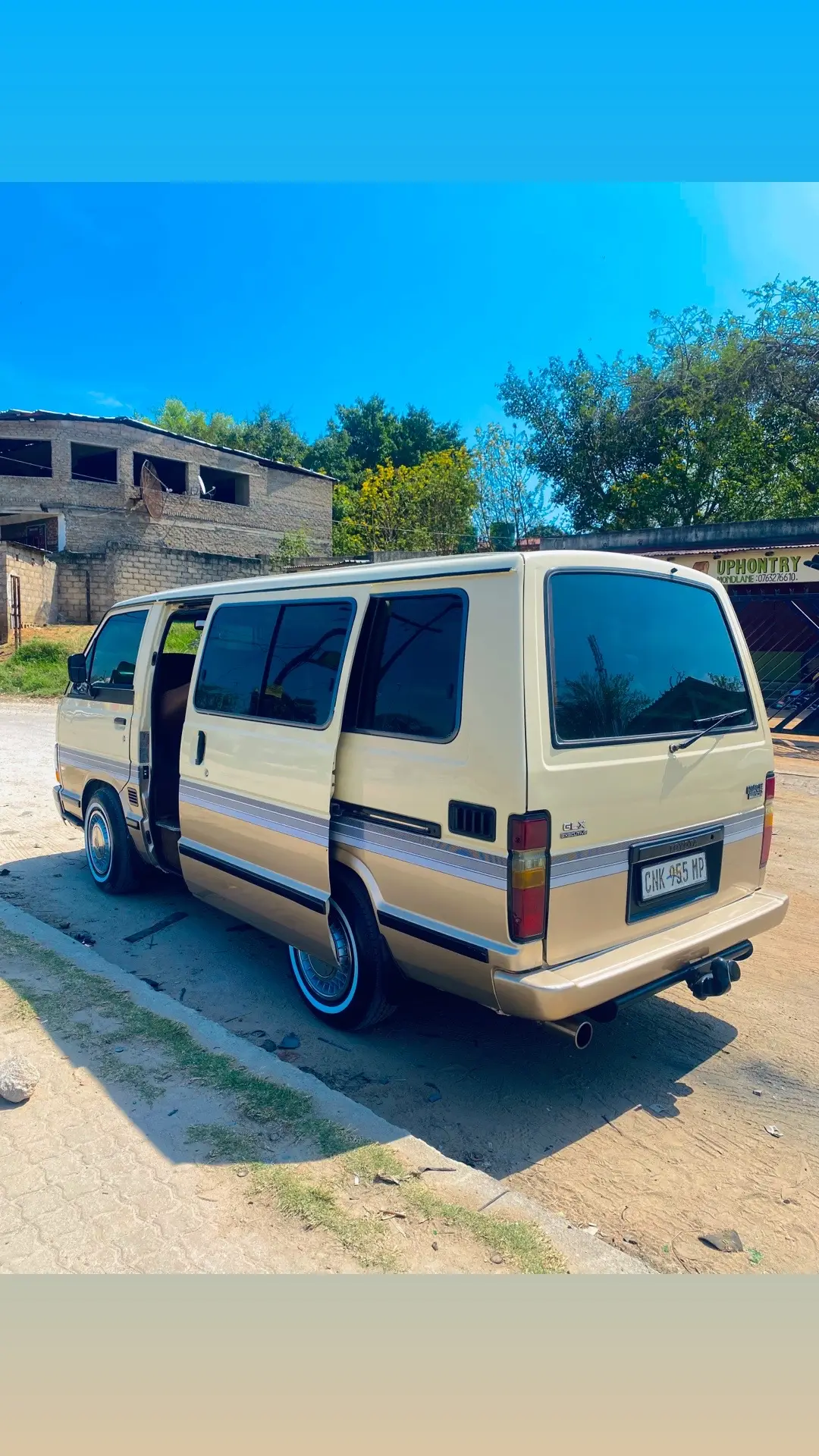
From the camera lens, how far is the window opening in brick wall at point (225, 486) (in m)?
34.7

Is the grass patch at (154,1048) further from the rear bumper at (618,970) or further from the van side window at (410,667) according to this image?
the van side window at (410,667)

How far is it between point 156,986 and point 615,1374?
3080mm

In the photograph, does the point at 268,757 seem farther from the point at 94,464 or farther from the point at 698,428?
the point at 94,464

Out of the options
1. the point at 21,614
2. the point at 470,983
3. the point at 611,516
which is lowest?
the point at 470,983

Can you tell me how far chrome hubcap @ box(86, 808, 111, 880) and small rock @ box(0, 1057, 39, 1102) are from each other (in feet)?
8.74

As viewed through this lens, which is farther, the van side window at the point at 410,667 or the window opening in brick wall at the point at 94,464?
the window opening in brick wall at the point at 94,464

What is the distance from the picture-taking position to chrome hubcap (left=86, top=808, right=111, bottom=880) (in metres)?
5.91

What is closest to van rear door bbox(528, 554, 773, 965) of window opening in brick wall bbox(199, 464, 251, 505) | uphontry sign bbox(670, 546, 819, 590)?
uphontry sign bbox(670, 546, 819, 590)

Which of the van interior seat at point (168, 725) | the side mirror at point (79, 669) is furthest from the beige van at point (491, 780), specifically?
the side mirror at point (79, 669)

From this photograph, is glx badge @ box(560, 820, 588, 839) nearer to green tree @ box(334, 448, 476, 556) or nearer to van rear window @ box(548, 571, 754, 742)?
van rear window @ box(548, 571, 754, 742)

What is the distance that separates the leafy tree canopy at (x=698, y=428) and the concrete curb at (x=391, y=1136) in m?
24.1

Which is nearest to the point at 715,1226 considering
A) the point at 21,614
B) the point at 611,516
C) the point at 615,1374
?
the point at 615,1374

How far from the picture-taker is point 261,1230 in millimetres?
2492

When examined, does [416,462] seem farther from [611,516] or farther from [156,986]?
[156,986]
